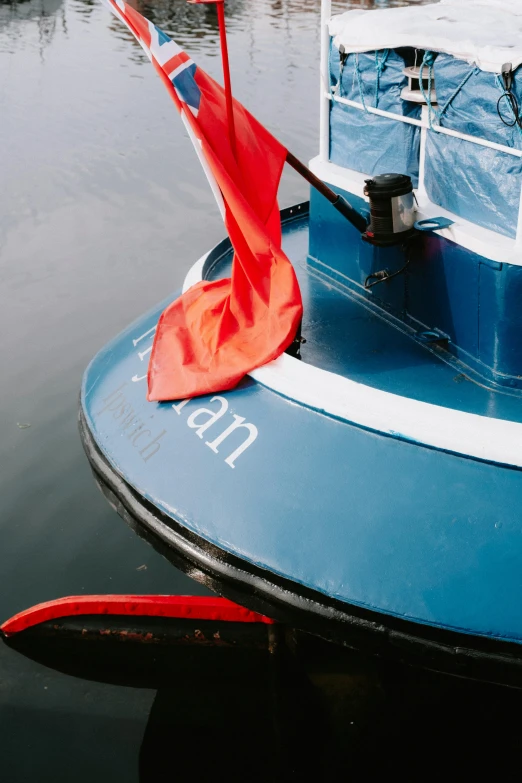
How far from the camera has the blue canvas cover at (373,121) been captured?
15.8ft

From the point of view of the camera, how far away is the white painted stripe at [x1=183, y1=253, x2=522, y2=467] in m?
3.66

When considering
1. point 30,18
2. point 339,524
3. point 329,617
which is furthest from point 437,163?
point 30,18

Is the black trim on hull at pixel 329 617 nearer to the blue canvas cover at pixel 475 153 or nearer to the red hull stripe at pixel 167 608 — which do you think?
the red hull stripe at pixel 167 608

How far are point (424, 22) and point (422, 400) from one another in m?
2.35

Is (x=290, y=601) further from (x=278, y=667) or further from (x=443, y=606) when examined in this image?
(x=278, y=667)

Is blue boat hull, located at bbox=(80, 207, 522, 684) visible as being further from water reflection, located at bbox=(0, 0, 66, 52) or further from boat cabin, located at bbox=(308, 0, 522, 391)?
water reflection, located at bbox=(0, 0, 66, 52)

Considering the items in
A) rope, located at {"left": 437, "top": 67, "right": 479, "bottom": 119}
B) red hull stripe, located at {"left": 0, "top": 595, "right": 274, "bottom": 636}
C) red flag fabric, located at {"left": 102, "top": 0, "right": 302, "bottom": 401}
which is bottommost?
red hull stripe, located at {"left": 0, "top": 595, "right": 274, "bottom": 636}

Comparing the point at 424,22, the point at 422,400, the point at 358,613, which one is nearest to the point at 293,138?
the point at 424,22

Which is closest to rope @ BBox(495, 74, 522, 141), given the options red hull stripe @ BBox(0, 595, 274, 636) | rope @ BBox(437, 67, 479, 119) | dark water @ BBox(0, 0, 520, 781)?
rope @ BBox(437, 67, 479, 119)

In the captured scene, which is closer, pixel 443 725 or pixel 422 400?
pixel 422 400

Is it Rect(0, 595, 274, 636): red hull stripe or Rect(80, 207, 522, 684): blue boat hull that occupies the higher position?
Rect(80, 207, 522, 684): blue boat hull

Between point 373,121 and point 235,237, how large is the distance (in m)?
1.37

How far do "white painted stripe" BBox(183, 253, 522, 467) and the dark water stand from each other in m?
1.79

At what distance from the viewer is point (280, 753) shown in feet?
15.1
